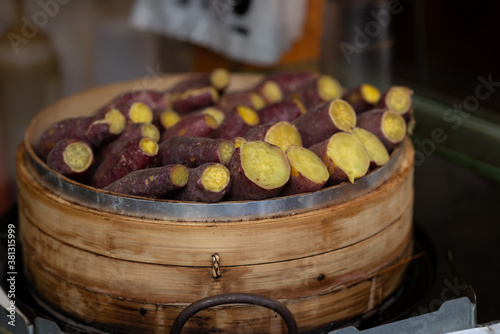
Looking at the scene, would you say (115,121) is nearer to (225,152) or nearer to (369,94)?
(225,152)

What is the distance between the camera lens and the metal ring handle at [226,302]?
41.8 inches

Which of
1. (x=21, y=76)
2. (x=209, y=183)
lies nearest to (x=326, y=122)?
(x=209, y=183)

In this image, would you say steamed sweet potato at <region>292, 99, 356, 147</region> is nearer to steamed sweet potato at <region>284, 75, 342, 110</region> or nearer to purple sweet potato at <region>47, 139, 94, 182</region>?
steamed sweet potato at <region>284, 75, 342, 110</region>

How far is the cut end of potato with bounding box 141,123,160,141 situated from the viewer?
1.42 metres

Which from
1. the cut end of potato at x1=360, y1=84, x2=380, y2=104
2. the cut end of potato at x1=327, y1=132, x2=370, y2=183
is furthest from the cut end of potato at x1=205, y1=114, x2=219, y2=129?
the cut end of potato at x1=360, y1=84, x2=380, y2=104

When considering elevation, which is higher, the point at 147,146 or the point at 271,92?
the point at 147,146

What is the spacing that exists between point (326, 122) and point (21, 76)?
1.98 metres

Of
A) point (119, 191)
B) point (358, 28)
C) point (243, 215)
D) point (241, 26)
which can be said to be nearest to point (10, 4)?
point (241, 26)

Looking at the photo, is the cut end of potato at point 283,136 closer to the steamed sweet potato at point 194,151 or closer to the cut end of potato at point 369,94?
the steamed sweet potato at point 194,151

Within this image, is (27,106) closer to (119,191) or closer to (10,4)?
(10,4)

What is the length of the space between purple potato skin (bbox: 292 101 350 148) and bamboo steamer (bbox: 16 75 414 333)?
0.16 m

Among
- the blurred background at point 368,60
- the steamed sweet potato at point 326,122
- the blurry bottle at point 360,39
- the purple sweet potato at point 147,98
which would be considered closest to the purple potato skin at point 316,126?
the steamed sweet potato at point 326,122

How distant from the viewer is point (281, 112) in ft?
4.98

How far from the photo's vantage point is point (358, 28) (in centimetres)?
207
